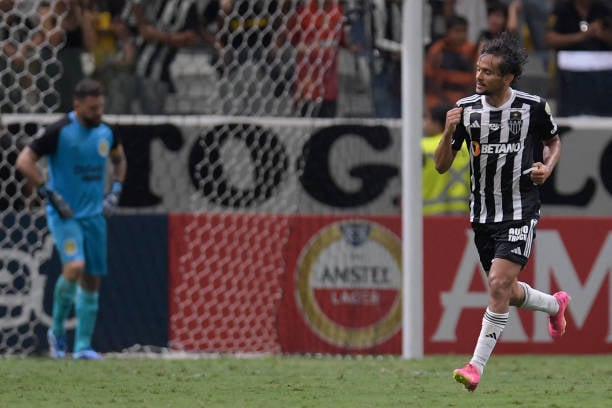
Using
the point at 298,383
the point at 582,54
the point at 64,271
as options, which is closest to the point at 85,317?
the point at 64,271

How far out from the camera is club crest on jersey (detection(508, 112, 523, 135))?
7.05 meters

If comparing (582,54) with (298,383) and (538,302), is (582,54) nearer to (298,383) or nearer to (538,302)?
(538,302)

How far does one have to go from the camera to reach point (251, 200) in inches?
429

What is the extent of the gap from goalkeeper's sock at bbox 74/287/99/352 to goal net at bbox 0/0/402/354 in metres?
0.66

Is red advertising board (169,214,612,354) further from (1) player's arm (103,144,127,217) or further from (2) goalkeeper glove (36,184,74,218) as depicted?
(2) goalkeeper glove (36,184,74,218)

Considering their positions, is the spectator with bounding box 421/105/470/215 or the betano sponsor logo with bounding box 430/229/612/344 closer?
the betano sponsor logo with bounding box 430/229/612/344

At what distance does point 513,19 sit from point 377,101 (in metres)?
2.21

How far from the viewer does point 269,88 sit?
35.8ft

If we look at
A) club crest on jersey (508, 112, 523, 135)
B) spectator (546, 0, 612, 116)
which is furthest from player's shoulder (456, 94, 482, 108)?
spectator (546, 0, 612, 116)

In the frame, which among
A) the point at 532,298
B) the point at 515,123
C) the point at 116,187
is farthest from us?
the point at 116,187

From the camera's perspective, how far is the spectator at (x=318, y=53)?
10805 millimetres

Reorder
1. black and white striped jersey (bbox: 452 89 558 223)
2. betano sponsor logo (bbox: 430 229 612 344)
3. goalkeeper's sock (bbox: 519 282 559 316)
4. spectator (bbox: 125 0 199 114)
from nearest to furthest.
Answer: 1. black and white striped jersey (bbox: 452 89 558 223)
2. goalkeeper's sock (bbox: 519 282 559 316)
3. betano sponsor logo (bbox: 430 229 612 344)
4. spectator (bbox: 125 0 199 114)

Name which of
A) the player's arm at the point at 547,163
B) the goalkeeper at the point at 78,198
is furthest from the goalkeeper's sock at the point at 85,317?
the player's arm at the point at 547,163

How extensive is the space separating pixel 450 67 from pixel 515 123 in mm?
4982
